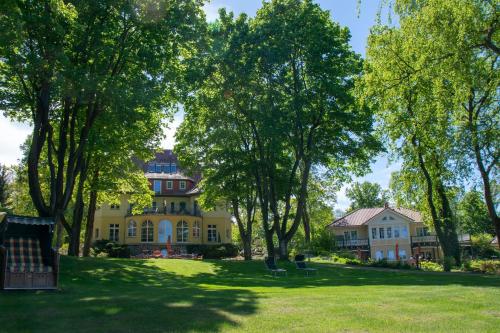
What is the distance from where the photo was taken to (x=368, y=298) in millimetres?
13062

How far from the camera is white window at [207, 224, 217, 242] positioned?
196 feet

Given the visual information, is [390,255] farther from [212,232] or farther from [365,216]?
[212,232]

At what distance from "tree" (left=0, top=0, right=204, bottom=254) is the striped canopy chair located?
4.69 m

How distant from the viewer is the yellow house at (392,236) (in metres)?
68.6

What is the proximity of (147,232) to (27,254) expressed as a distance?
41.1 metres

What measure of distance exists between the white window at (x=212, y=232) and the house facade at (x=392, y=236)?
1978 cm

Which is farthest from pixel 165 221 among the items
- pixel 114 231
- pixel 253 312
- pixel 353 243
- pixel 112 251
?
pixel 253 312

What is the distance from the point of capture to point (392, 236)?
6912 centimetres

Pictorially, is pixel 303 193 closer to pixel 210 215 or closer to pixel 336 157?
pixel 336 157

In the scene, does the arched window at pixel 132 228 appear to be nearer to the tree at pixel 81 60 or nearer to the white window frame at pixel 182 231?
the white window frame at pixel 182 231

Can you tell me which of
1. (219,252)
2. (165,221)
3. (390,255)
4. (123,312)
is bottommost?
(390,255)

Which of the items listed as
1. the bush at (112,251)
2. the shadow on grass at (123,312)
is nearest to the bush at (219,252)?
the bush at (112,251)

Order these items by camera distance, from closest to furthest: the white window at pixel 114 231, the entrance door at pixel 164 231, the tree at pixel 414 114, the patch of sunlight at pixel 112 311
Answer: the patch of sunlight at pixel 112 311 < the tree at pixel 414 114 < the entrance door at pixel 164 231 < the white window at pixel 114 231

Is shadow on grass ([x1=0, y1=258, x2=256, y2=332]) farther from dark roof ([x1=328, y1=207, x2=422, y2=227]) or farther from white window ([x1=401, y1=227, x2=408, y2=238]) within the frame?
dark roof ([x1=328, y1=207, x2=422, y2=227])
